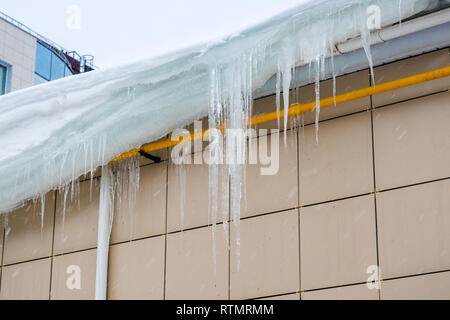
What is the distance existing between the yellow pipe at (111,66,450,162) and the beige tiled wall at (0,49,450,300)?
7 cm

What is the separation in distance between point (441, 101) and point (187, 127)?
1973 mm

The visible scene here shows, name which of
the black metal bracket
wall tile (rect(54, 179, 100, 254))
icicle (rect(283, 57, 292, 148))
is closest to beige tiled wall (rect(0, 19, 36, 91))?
wall tile (rect(54, 179, 100, 254))

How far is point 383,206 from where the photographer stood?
16.7ft

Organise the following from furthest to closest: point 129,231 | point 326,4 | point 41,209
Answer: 1. point 41,209
2. point 129,231
3. point 326,4

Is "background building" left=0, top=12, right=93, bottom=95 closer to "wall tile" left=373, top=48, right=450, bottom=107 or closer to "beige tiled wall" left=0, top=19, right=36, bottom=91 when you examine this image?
"beige tiled wall" left=0, top=19, right=36, bottom=91

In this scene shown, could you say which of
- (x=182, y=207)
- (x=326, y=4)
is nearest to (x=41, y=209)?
(x=182, y=207)

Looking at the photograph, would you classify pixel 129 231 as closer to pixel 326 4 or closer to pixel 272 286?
pixel 272 286

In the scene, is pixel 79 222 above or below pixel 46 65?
below

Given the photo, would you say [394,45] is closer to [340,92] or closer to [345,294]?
[340,92]

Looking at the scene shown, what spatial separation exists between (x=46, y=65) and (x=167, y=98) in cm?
1731

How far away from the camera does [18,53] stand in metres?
19.7

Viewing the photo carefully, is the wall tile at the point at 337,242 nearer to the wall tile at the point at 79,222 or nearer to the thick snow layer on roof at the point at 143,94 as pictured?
the thick snow layer on roof at the point at 143,94

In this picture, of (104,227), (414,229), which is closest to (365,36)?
(414,229)

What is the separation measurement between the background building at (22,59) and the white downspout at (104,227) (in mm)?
12167
